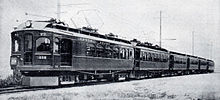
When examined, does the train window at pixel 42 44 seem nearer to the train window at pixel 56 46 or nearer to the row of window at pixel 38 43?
the row of window at pixel 38 43

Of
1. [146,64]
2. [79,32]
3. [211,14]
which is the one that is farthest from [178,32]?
[146,64]

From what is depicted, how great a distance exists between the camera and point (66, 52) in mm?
8977

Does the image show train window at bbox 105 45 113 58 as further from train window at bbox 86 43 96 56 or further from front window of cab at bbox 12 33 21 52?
front window of cab at bbox 12 33 21 52

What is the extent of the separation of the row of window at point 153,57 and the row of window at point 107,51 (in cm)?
163

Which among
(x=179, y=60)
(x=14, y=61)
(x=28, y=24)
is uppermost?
(x=28, y=24)

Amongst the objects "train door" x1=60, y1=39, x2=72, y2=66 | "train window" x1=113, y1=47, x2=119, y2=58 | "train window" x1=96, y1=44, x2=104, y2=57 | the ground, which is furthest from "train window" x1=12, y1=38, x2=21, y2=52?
"train window" x1=113, y1=47, x2=119, y2=58

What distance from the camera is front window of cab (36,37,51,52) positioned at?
27.7ft

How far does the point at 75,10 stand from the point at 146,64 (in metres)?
7.21

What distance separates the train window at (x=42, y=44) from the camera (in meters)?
8.43

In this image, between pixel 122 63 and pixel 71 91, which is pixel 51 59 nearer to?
pixel 71 91

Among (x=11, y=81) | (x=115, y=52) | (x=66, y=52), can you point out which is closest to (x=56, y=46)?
(x=66, y=52)

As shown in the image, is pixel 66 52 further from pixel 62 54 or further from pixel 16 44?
pixel 16 44

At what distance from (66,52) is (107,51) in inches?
99.2

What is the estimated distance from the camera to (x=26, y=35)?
8.54 meters
